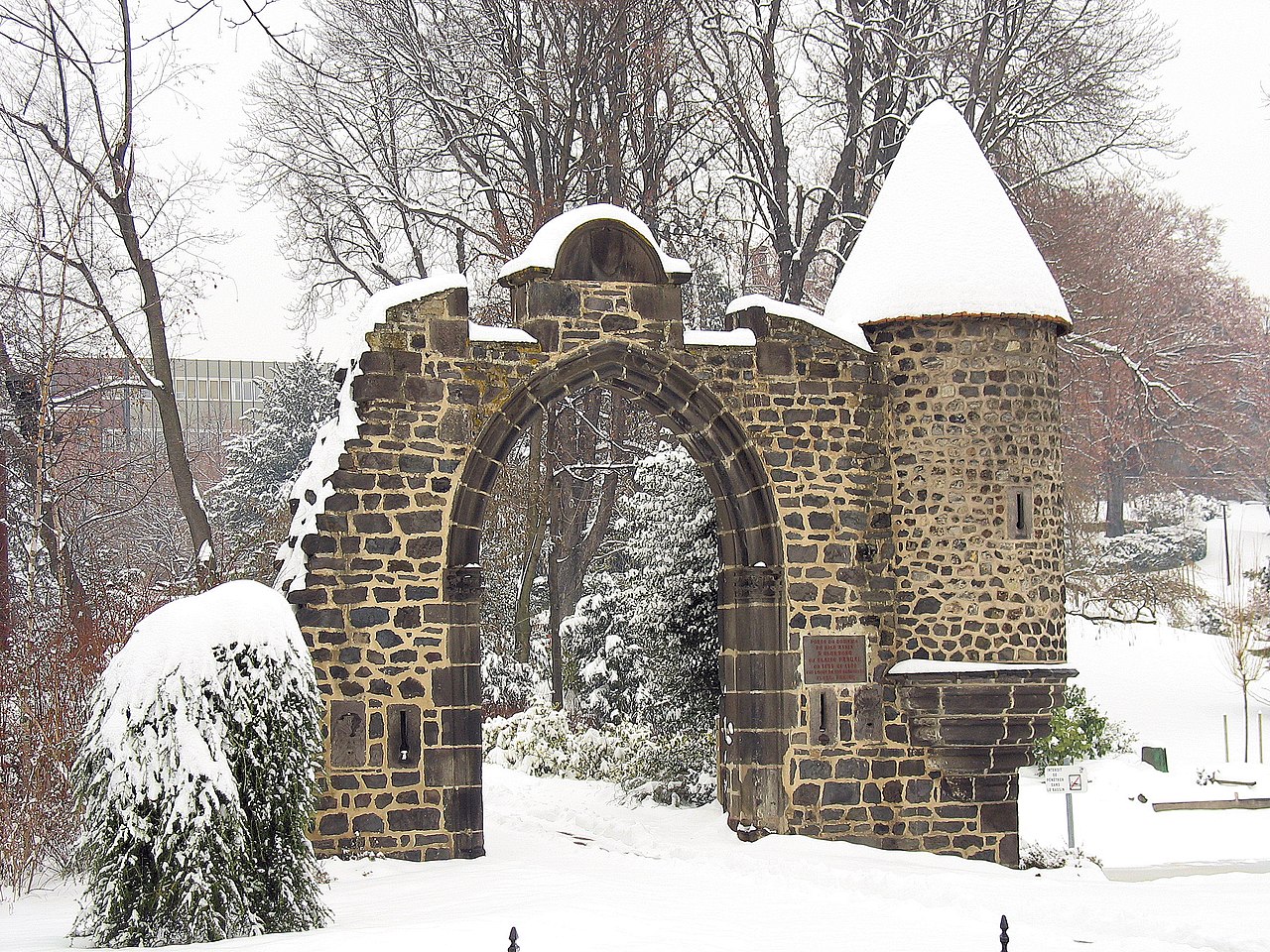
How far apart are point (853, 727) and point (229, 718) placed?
234 inches

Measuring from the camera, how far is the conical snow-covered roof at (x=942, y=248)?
477 inches

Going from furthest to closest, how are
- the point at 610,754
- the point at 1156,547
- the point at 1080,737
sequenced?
the point at 1156,547 < the point at 1080,737 < the point at 610,754

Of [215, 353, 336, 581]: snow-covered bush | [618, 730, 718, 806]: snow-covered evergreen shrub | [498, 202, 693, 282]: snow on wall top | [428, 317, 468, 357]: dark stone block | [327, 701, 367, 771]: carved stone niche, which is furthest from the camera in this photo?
[215, 353, 336, 581]: snow-covered bush

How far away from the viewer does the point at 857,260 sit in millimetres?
13062

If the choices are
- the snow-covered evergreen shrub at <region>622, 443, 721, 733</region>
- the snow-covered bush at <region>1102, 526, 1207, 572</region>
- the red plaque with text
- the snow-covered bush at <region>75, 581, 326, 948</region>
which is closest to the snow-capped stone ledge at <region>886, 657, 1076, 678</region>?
the red plaque with text

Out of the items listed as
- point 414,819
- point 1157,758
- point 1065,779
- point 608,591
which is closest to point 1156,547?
point 1157,758

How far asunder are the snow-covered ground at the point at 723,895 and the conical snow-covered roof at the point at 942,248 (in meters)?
4.70

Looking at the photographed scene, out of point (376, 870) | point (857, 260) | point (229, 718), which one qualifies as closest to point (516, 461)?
point (857, 260)

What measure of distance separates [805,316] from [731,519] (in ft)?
6.19

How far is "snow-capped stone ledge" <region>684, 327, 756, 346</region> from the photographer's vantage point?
12.0m

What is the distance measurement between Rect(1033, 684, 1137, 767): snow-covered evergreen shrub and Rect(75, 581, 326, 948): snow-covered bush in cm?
1209

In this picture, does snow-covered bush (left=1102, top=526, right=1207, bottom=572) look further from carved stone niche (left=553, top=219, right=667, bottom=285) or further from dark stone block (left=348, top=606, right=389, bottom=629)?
dark stone block (left=348, top=606, right=389, bottom=629)

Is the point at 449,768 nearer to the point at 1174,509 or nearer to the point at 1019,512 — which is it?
the point at 1019,512

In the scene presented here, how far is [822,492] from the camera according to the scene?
40.2 feet
